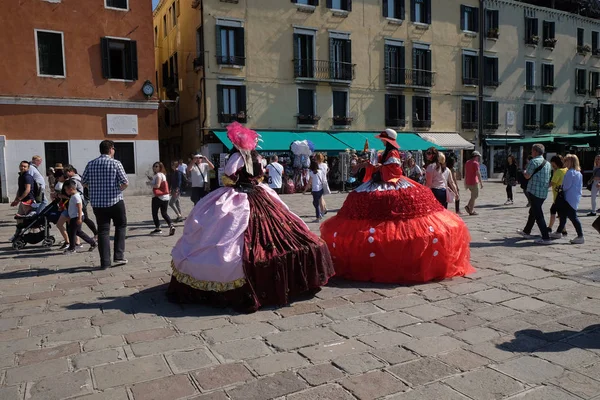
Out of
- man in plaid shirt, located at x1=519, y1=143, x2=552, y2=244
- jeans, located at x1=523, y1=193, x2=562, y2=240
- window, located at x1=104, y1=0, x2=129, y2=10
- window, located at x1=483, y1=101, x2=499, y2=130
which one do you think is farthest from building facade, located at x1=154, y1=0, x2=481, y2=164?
jeans, located at x1=523, y1=193, x2=562, y2=240

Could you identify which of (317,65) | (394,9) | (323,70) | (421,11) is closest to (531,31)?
(421,11)

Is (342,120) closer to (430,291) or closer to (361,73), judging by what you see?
(361,73)

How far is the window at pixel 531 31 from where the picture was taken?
28.7 metres

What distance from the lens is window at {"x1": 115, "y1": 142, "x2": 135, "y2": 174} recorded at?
18.3 m

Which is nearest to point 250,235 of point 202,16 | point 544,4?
point 202,16

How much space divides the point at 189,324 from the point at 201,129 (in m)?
17.3

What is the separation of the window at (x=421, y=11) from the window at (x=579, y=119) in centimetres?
1371

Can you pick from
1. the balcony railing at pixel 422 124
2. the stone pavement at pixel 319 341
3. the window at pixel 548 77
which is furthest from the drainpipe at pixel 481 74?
the stone pavement at pixel 319 341

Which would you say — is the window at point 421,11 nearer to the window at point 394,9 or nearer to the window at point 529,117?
the window at point 394,9

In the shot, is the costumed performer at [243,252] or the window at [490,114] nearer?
the costumed performer at [243,252]

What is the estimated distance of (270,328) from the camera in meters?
3.94

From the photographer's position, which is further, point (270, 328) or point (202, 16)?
point (202, 16)

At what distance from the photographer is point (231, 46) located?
20484 mm

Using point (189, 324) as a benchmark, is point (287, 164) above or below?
above
